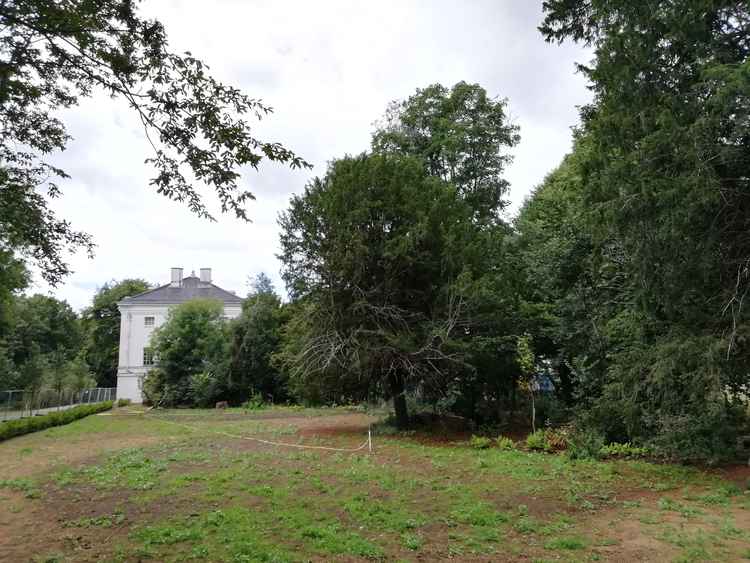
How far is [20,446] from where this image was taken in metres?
14.4

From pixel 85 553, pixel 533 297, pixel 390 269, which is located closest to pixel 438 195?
pixel 390 269

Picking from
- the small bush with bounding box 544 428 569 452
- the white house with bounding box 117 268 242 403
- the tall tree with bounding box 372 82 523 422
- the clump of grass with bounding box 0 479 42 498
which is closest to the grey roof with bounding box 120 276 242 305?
the white house with bounding box 117 268 242 403

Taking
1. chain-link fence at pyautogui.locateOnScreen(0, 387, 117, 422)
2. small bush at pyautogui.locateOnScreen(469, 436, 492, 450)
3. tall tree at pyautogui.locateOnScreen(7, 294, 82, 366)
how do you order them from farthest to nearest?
tall tree at pyautogui.locateOnScreen(7, 294, 82, 366) < chain-link fence at pyautogui.locateOnScreen(0, 387, 117, 422) < small bush at pyautogui.locateOnScreen(469, 436, 492, 450)

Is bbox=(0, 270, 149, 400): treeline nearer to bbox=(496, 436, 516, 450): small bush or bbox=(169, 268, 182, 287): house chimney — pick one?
bbox=(169, 268, 182, 287): house chimney

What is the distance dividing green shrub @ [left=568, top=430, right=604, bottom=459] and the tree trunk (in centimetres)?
540

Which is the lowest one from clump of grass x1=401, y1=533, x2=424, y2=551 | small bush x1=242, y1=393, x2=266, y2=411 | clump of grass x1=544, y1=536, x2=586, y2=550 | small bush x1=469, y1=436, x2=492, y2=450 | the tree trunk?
small bush x1=242, y1=393, x2=266, y2=411

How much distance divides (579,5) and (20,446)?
17.2 metres

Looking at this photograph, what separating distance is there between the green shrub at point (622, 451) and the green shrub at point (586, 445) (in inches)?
4.2

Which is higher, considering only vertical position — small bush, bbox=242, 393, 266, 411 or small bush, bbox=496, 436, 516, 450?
small bush, bbox=496, 436, 516, 450

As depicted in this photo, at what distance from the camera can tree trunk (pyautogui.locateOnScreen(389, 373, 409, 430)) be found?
50.7ft

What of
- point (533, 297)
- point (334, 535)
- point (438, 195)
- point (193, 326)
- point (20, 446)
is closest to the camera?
point (334, 535)

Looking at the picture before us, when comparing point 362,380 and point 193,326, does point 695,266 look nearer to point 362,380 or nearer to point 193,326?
point 362,380

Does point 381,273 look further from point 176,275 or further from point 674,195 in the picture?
point 176,275

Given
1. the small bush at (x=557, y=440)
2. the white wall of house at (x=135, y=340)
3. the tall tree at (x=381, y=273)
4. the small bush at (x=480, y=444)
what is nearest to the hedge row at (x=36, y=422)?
the tall tree at (x=381, y=273)
